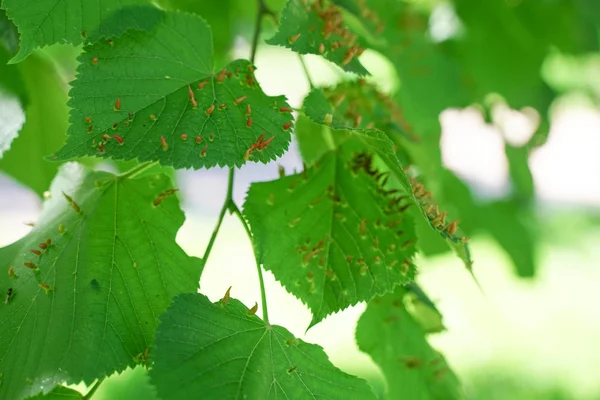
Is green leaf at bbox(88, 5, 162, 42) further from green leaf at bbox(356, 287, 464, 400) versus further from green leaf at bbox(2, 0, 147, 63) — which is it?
green leaf at bbox(356, 287, 464, 400)

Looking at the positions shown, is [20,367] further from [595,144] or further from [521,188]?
[595,144]

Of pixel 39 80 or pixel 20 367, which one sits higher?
pixel 39 80

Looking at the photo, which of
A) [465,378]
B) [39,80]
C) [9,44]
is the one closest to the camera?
[9,44]

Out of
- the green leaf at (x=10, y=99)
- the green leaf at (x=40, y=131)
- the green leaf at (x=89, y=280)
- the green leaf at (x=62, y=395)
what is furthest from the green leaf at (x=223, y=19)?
the green leaf at (x=62, y=395)

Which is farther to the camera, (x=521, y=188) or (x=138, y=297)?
(x=521, y=188)

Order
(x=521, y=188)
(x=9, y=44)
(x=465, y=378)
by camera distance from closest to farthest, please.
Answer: (x=9, y=44) → (x=521, y=188) → (x=465, y=378)

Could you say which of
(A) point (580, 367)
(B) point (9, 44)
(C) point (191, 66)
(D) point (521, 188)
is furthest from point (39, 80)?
(A) point (580, 367)

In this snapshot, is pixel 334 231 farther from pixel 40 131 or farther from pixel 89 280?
pixel 40 131

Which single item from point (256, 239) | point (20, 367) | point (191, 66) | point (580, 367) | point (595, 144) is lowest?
point (20, 367)
